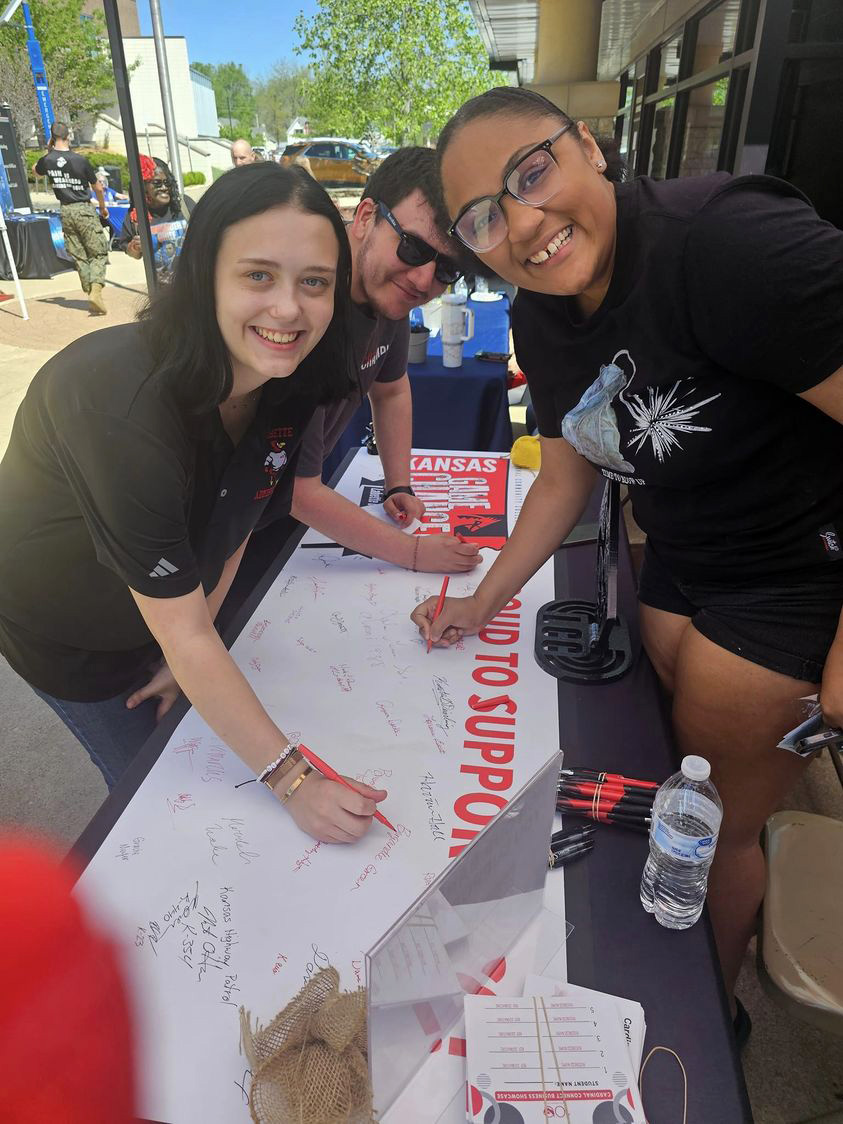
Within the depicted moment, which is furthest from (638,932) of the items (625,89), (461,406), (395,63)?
(395,63)

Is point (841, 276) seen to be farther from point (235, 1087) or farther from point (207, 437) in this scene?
point (235, 1087)

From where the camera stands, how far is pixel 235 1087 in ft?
2.46

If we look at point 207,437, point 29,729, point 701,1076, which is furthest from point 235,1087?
point 29,729

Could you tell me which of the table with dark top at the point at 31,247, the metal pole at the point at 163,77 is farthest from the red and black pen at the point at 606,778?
the table with dark top at the point at 31,247

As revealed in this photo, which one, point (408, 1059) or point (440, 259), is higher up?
point (440, 259)

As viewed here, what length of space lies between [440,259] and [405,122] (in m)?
18.1

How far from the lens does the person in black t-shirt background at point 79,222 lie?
7.95 metres

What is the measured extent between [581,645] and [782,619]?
1.25 ft

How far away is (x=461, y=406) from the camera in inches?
139

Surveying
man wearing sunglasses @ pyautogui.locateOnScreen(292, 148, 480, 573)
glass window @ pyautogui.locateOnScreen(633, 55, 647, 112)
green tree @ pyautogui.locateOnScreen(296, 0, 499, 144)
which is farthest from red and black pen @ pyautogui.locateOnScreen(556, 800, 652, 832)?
green tree @ pyautogui.locateOnScreen(296, 0, 499, 144)

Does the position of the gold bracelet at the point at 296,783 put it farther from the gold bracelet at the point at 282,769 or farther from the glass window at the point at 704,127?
the glass window at the point at 704,127

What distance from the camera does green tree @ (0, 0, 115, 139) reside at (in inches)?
807

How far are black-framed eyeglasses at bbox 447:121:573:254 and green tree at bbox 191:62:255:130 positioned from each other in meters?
52.2

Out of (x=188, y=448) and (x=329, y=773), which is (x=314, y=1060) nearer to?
(x=329, y=773)
